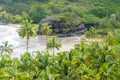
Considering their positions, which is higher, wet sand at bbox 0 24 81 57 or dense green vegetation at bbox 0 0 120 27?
dense green vegetation at bbox 0 0 120 27

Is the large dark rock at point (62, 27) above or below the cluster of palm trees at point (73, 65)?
below

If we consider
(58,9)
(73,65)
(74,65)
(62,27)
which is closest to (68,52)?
(74,65)

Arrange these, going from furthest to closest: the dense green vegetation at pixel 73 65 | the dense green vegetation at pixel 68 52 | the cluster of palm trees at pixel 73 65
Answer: the dense green vegetation at pixel 68 52
the dense green vegetation at pixel 73 65
the cluster of palm trees at pixel 73 65

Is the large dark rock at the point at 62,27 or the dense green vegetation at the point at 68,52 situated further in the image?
the large dark rock at the point at 62,27

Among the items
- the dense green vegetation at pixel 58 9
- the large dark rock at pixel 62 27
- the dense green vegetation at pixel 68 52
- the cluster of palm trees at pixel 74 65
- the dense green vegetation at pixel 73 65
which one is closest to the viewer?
the dense green vegetation at pixel 73 65

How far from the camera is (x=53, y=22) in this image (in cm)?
12538

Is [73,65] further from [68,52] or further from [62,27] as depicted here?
[62,27]

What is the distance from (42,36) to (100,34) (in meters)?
24.0

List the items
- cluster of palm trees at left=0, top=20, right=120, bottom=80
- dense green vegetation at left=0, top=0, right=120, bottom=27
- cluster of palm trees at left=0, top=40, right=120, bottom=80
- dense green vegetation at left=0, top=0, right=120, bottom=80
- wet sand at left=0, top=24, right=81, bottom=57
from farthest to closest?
dense green vegetation at left=0, top=0, right=120, bottom=27 → wet sand at left=0, top=24, right=81, bottom=57 → dense green vegetation at left=0, top=0, right=120, bottom=80 → cluster of palm trees at left=0, top=20, right=120, bottom=80 → cluster of palm trees at left=0, top=40, right=120, bottom=80

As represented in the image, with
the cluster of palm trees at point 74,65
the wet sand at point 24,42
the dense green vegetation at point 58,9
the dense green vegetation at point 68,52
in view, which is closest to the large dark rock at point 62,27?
→ the dense green vegetation at point 68,52

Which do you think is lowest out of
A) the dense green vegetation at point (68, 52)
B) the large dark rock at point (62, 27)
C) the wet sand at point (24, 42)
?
the wet sand at point (24, 42)

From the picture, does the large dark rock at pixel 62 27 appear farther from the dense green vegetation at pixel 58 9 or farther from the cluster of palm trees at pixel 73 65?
the cluster of palm trees at pixel 73 65

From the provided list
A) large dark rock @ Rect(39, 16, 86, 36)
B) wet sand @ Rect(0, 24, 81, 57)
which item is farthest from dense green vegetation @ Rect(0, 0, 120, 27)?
wet sand @ Rect(0, 24, 81, 57)

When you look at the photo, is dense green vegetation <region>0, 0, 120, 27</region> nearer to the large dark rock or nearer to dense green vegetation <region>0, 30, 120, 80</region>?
the large dark rock
